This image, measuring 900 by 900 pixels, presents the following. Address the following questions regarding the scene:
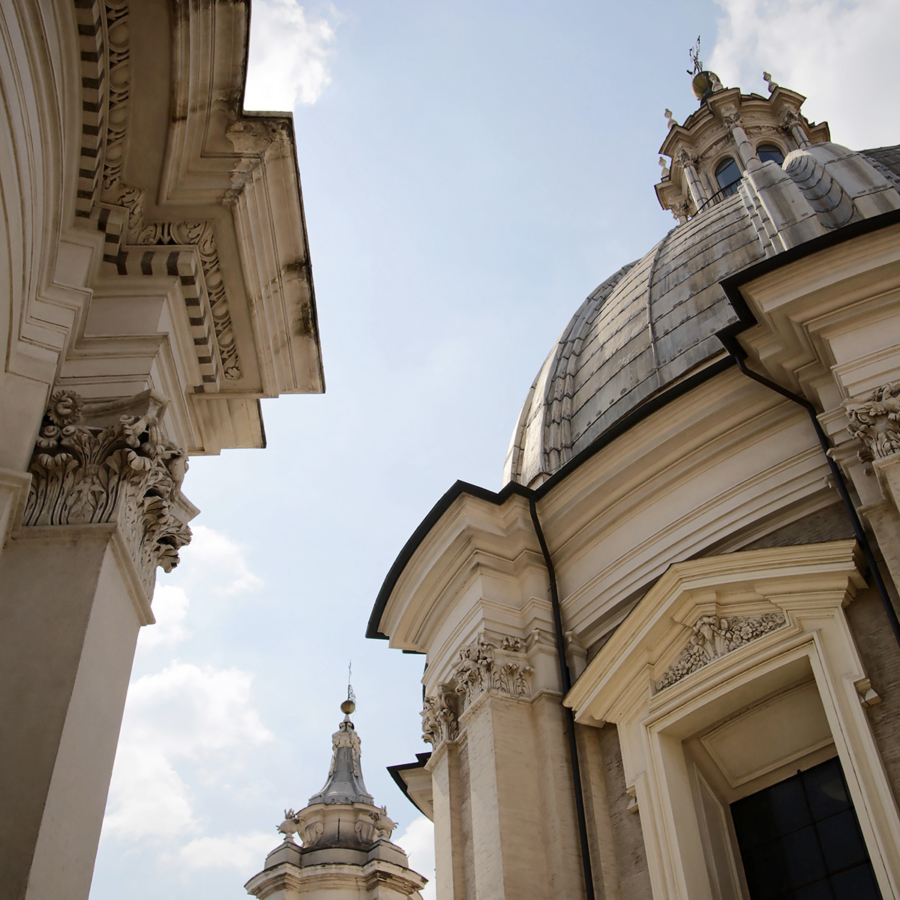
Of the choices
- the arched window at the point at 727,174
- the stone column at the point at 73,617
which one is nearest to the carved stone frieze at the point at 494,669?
the stone column at the point at 73,617

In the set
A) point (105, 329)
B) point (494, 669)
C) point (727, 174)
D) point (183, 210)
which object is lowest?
point (105, 329)

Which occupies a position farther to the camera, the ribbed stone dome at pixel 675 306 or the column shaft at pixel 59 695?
the ribbed stone dome at pixel 675 306

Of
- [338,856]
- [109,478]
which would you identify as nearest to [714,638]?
[109,478]

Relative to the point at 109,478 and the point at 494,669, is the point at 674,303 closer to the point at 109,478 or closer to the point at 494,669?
the point at 494,669

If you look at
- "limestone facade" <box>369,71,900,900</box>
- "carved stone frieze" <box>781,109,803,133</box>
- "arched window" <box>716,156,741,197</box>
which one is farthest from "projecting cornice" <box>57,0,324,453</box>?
"carved stone frieze" <box>781,109,803,133</box>

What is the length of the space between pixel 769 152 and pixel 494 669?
76.3ft

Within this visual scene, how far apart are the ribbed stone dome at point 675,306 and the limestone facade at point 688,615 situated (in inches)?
154

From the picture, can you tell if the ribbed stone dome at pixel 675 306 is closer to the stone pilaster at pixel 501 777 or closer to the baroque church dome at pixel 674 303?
the baroque church dome at pixel 674 303

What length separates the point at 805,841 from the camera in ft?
27.7

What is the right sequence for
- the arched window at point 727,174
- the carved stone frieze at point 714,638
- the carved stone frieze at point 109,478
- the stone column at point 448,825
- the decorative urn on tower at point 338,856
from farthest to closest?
the arched window at point 727,174 < the decorative urn on tower at point 338,856 < the stone column at point 448,825 < the carved stone frieze at point 714,638 < the carved stone frieze at point 109,478

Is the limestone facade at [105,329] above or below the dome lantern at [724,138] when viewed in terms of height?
below

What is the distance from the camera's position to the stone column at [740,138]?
2748cm

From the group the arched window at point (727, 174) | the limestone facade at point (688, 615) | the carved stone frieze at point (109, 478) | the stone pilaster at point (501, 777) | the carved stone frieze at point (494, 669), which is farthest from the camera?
the arched window at point (727, 174)

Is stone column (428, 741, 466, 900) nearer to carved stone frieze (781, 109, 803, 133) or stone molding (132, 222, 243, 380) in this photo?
stone molding (132, 222, 243, 380)
